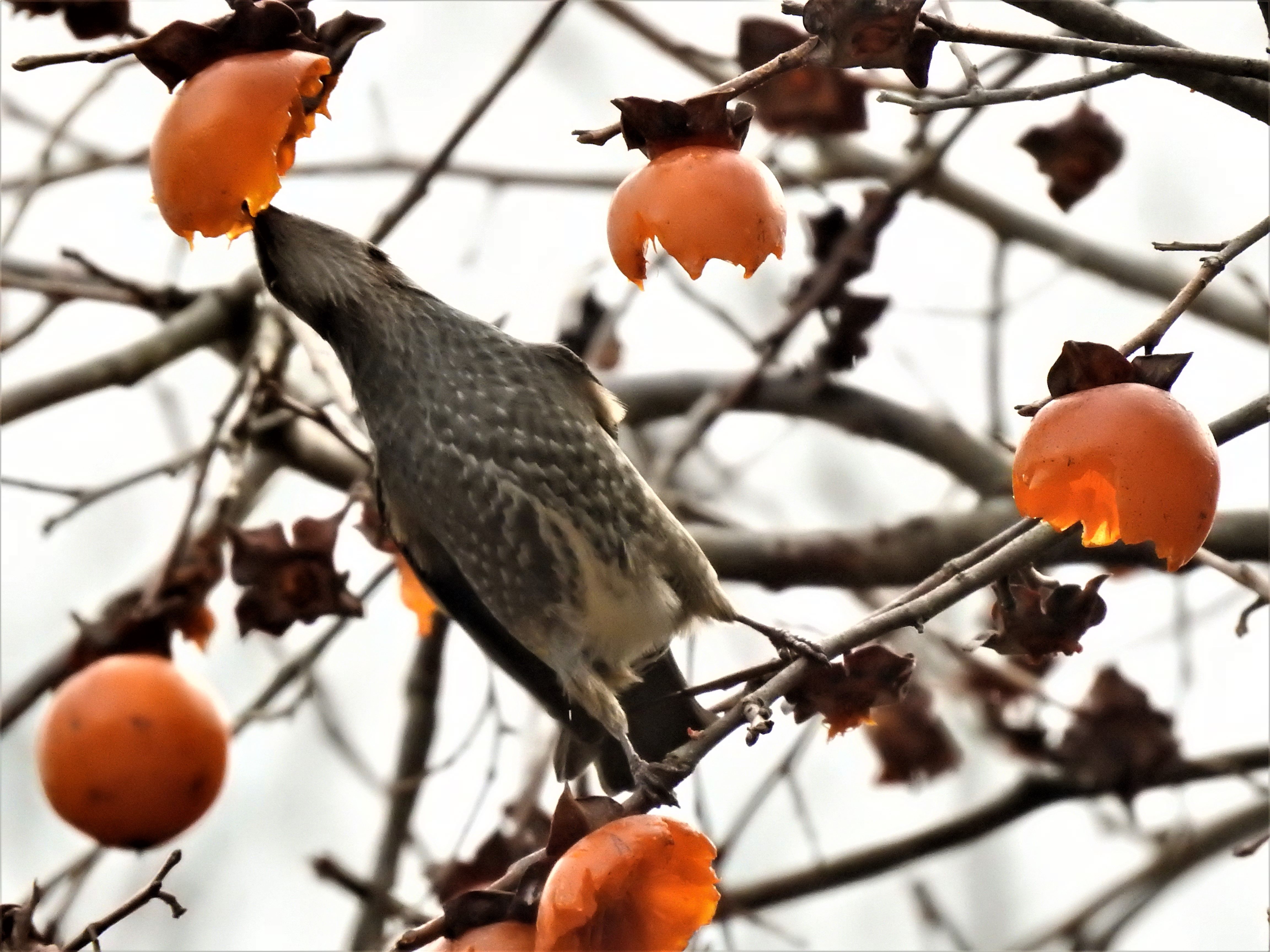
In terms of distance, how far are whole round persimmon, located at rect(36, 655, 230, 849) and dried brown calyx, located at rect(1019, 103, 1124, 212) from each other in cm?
177

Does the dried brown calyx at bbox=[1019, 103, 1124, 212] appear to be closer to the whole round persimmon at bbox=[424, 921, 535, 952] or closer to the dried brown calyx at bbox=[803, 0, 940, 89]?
the dried brown calyx at bbox=[803, 0, 940, 89]

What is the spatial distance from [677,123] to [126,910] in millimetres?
1032

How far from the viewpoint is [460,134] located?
286cm

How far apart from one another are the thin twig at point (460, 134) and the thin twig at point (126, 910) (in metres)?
1.45

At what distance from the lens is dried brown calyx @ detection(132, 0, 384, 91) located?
1.68 metres

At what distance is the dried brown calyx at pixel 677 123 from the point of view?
178cm

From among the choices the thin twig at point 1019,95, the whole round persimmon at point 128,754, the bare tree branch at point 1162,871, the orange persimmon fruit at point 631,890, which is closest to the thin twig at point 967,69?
the thin twig at point 1019,95

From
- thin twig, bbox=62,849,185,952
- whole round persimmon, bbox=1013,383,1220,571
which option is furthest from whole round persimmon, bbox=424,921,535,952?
whole round persimmon, bbox=1013,383,1220,571

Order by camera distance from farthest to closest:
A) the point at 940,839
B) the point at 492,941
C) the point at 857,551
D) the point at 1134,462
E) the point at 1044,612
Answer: the point at 940,839
the point at 857,551
the point at 1044,612
the point at 492,941
the point at 1134,462

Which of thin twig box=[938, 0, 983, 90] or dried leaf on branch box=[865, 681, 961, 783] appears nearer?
thin twig box=[938, 0, 983, 90]

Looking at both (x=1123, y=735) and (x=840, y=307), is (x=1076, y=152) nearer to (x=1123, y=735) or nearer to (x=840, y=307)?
(x=840, y=307)

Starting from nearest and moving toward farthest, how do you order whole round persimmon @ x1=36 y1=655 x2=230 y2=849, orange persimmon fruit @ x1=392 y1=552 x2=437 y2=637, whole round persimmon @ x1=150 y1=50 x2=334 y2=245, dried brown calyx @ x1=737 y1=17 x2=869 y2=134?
1. whole round persimmon @ x1=150 y1=50 x2=334 y2=245
2. whole round persimmon @ x1=36 y1=655 x2=230 y2=849
3. orange persimmon fruit @ x1=392 y1=552 x2=437 y2=637
4. dried brown calyx @ x1=737 y1=17 x2=869 y2=134

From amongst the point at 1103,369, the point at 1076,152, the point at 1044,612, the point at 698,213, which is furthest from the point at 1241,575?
the point at 1076,152

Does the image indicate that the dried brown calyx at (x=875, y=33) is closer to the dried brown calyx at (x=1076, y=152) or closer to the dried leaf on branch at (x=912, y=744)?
the dried brown calyx at (x=1076, y=152)
